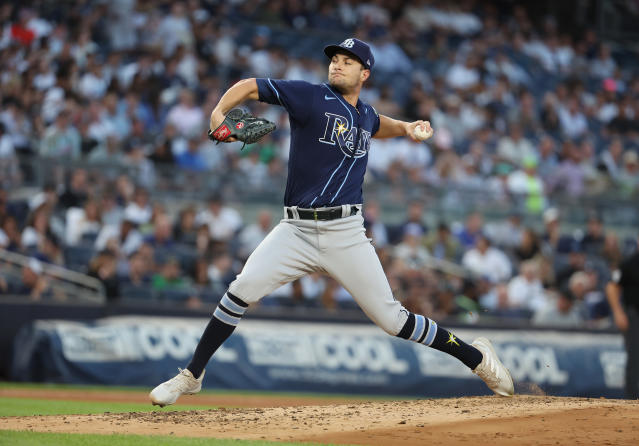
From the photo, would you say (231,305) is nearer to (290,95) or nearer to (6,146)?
(290,95)

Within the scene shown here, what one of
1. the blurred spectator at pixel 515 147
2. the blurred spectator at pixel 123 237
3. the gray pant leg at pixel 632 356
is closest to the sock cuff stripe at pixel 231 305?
the gray pant leg at pixel 632 356

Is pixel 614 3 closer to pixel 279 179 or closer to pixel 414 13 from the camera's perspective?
pixel 414 13

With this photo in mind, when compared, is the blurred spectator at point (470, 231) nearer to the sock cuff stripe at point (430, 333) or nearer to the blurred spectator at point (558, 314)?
the blurred spectator at point (558, 314)

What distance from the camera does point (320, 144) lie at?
6.32 meters

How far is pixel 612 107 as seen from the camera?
853 inches

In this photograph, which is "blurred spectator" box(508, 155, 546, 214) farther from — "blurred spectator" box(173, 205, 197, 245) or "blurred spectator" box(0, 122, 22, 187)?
"blurred spectator" box(0, 122, 22, 187)

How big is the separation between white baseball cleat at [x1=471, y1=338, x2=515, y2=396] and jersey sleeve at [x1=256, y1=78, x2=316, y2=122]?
2.13m

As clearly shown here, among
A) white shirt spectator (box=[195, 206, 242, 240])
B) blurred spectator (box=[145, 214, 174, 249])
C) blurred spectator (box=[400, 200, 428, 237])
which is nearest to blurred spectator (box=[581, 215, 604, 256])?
blurred spectator (box=[400, 200, 428, 237])

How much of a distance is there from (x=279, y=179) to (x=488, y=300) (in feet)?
11.7

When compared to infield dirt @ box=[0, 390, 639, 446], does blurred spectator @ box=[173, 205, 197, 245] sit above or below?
above

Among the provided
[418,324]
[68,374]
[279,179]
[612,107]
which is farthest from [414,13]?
[418,324]

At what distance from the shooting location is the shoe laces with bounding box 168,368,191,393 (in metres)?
6.36

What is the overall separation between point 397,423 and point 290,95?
7.00 ft

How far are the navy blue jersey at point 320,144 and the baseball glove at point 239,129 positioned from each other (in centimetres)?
28
